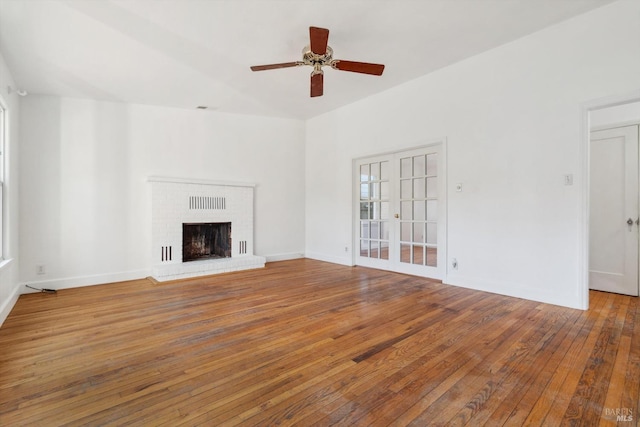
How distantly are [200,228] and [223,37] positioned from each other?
3.36 metres

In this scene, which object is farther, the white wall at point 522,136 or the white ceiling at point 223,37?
the white wall at point 522,136

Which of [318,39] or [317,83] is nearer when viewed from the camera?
[318,39]

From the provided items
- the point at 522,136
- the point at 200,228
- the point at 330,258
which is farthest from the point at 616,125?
the point at 200,228

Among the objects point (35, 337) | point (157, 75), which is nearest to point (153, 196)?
point (157, 75)

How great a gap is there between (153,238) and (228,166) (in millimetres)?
1854

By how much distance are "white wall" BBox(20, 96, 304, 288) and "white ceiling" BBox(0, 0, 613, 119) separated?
44cm

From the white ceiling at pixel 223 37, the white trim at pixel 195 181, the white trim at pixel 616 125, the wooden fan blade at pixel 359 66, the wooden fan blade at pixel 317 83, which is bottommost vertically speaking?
the white trim at pixel 195 181

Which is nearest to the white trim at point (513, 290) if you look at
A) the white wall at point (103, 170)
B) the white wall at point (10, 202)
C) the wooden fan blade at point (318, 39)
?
the wooden fan blade at point (318, 39)

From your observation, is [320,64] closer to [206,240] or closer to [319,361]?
[319,361]

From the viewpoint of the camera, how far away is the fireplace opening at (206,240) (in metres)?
5.30

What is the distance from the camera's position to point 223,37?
10.5 feet

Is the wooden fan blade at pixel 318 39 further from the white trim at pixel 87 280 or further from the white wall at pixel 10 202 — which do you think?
the white trim at pixel 87 280

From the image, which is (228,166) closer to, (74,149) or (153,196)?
(153,196)

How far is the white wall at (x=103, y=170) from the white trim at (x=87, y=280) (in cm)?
1
